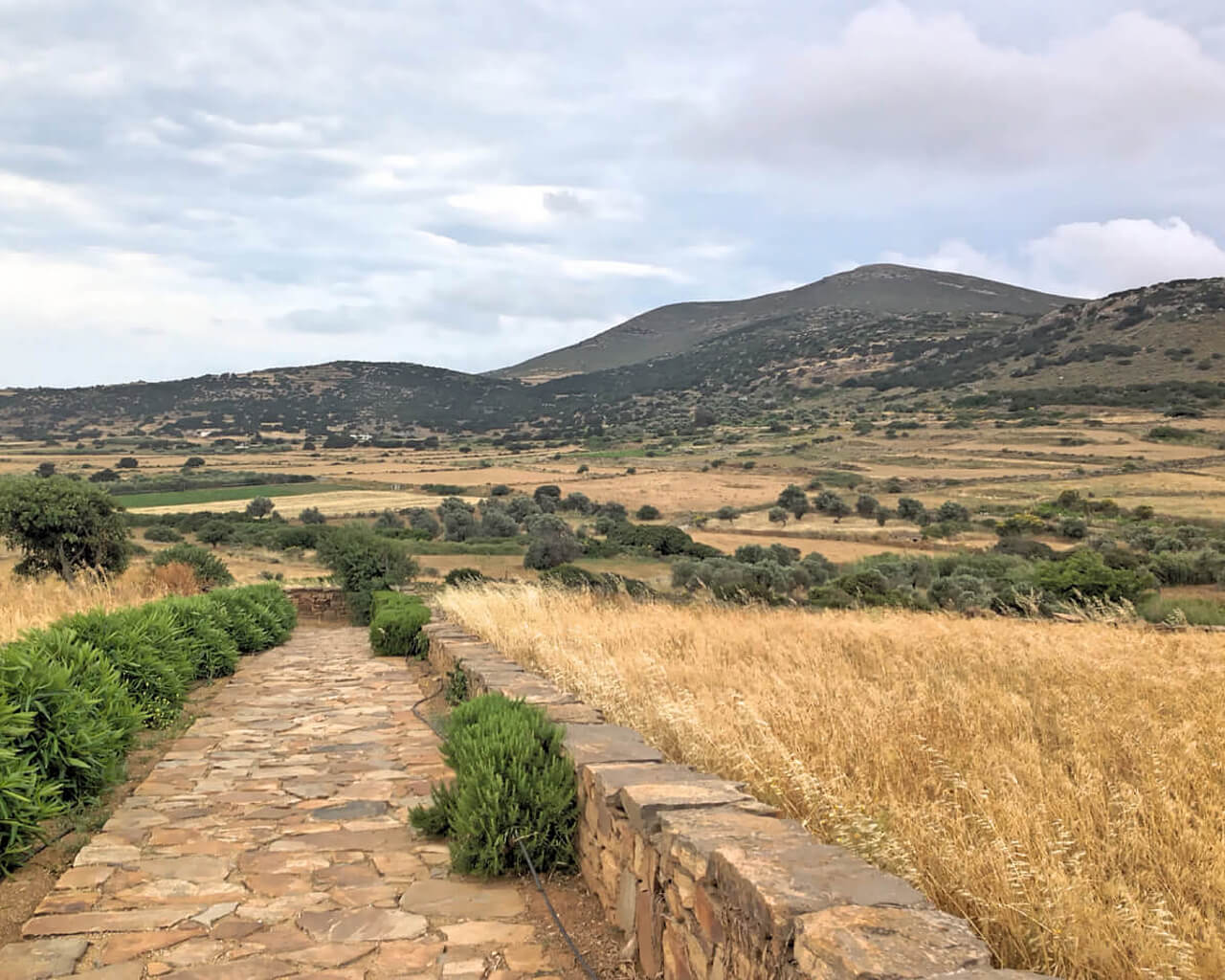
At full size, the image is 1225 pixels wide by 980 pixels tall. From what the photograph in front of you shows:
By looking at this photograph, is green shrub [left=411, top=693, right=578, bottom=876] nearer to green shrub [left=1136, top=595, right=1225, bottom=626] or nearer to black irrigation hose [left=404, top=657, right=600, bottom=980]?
black irrigation hose [left=404, top=657, right=600, bottom=980]

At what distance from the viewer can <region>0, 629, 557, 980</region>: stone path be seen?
326 centimetres

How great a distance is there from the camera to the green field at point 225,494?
49781 millimetres

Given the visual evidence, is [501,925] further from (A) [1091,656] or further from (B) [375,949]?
(A) [1091,656]

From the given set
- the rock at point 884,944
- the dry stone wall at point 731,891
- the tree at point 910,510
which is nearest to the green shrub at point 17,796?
the dry stone wall at point 731,891

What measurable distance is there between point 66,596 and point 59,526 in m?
10.3

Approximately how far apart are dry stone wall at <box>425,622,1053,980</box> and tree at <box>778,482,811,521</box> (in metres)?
41.4

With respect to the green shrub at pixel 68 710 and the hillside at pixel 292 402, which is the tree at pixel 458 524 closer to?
the green shrub at pixel 68 710

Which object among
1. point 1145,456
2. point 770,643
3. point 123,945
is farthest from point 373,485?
point 123,945

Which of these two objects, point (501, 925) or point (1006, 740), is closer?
point (501, 925)

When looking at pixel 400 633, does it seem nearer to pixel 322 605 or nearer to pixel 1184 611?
pixel 322 605

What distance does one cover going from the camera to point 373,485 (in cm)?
6131

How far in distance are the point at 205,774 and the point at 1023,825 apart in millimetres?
5195

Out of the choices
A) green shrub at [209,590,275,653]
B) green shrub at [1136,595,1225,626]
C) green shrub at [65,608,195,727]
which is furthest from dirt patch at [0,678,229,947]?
green shrub at [1136,595,1225,626]

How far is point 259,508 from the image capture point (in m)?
46.9
